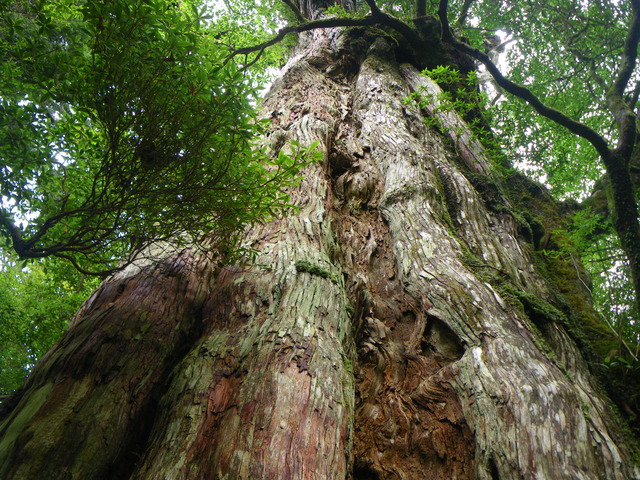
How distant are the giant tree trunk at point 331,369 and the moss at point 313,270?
0.04 feet

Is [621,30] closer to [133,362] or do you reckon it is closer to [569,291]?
[569,291]

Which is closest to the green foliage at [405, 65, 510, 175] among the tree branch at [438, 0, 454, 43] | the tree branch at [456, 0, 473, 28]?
the tree branch at [438, 0, 454, 43]

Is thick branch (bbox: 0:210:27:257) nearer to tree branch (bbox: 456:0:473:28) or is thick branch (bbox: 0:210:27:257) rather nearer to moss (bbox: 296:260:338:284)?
moss (bbox: 296:260:338:284)

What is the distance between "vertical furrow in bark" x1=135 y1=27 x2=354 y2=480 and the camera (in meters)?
1.73

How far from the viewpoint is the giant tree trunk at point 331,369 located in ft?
5.87

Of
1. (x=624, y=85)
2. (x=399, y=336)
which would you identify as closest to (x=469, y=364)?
(x=399, y=336)

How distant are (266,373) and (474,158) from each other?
3859mm

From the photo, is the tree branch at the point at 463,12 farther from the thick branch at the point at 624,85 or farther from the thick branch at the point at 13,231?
the thick branch at the point at 13,231

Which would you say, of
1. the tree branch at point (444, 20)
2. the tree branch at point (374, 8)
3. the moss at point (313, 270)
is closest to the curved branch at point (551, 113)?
the tree branch at point (444, 20)

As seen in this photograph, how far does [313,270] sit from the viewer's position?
9.47ft

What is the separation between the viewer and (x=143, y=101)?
220cm

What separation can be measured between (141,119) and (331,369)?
1.85 metres

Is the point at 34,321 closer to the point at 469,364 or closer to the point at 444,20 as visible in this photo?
the point at 469,364

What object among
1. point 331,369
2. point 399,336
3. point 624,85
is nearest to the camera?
point 331,369
